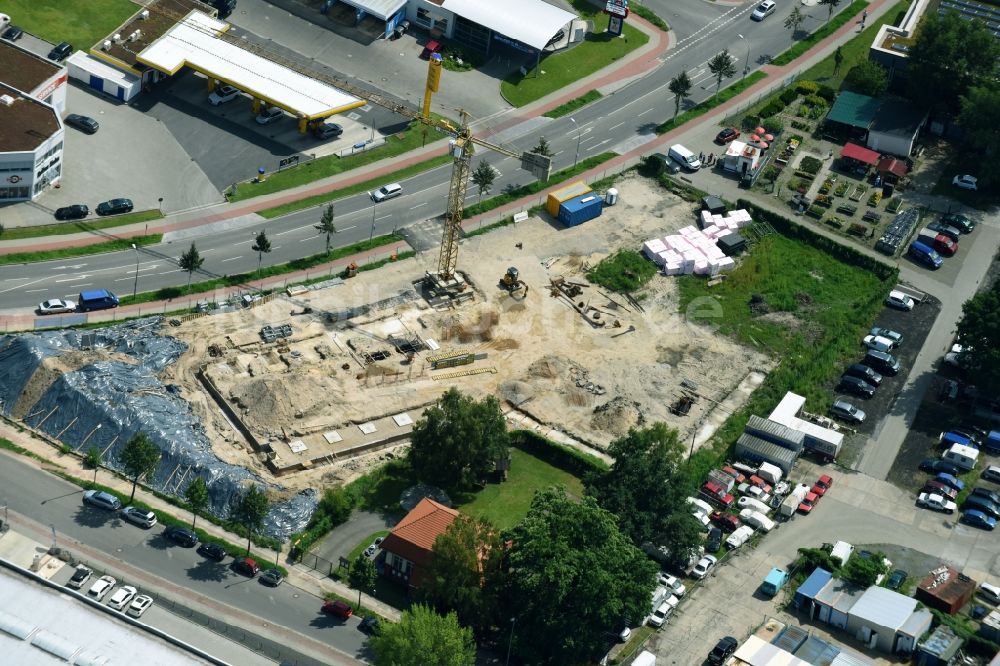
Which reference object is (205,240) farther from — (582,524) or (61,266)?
(582,524)

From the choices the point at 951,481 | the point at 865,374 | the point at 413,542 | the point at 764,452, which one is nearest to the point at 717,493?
the point at 764,452

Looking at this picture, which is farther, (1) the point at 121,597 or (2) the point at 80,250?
(2) the point at 80,250

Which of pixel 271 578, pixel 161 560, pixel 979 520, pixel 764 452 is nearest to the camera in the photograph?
pixel 271 578

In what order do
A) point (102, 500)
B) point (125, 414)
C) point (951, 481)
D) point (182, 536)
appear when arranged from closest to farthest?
point (182, 536) < point (102, 500) < point (125, 414) < point (951, 481)

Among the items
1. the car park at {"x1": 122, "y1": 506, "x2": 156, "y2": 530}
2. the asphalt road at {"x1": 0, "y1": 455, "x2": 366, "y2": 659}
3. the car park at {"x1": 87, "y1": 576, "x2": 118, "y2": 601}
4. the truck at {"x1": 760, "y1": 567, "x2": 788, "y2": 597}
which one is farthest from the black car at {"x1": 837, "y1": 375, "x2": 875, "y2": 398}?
the car park at {"x1": 87, "y1": 576, "x2": 118, "y2": 601}

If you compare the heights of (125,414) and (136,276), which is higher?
(125,414)

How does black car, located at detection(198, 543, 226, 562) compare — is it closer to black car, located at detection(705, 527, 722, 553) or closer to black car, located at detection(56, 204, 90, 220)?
black car, located at detection(705, 527, 722, 553)

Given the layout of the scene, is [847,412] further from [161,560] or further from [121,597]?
[121,597]
